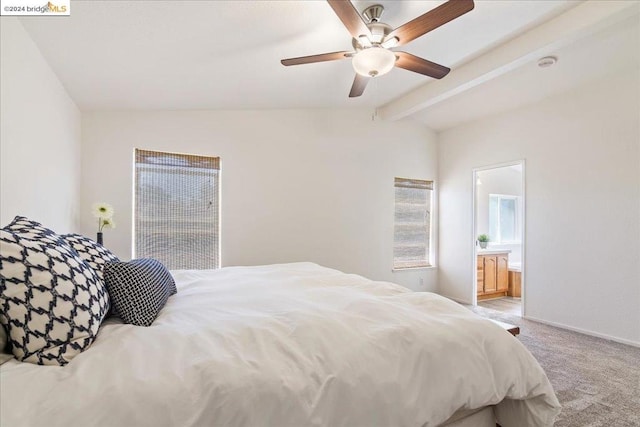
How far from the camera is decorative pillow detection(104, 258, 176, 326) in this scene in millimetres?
1281

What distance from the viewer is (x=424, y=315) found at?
Answer: 1.43 metres

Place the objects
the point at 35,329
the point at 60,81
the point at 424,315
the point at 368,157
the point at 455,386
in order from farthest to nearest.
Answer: the point at 368,157 → the point at 60,81 → the point at 424,315 → the point at 455,386 → the point at 35,329

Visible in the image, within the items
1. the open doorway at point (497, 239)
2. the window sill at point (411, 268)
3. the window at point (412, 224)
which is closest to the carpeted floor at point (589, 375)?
the open doorway at point (497, 239)

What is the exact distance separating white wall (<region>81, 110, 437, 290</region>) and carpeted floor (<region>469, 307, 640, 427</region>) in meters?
2.06

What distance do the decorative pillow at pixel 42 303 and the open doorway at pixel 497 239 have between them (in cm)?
477

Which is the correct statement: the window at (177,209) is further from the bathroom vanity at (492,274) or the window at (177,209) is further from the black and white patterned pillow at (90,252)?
the bathroom vanity at (492,274)

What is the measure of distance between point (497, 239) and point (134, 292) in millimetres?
6281

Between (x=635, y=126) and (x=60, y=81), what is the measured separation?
5.38 metres

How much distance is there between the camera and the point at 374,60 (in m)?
2.00

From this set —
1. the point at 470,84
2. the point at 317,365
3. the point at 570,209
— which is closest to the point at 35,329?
the point at 317,365

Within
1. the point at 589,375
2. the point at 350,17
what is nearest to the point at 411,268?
the point at 589,375

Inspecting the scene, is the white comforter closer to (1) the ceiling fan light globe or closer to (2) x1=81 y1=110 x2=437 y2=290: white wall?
(1) the ceiling fan light globe

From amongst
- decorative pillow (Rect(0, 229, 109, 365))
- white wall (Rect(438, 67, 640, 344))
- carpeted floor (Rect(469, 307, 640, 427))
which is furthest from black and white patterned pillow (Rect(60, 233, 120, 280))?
white wall (Rect(438, 67, 640, 344))

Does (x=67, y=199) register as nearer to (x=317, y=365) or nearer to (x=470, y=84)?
(x=317, y=365)
